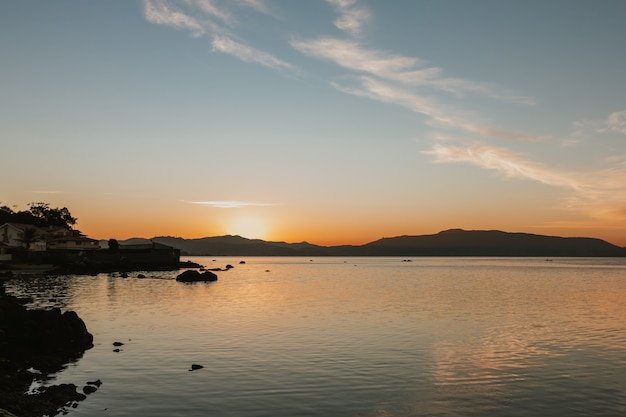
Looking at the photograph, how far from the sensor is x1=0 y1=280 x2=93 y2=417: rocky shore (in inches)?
880

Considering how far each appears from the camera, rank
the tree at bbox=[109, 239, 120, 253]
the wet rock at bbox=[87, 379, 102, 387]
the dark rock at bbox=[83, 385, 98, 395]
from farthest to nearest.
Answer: the tree at bbox=[109, 239, 120, 253], the wet rock at bbox=[87, 379, 102, 387], the dark rock at bbox=[83, 385, 98, 395]

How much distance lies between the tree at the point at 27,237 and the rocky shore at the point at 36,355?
120892 mm

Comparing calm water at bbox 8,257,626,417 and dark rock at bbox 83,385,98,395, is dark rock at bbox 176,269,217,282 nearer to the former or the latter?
calm water at bbox 8,257,626,417

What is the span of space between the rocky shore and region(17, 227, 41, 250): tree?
12089 cm

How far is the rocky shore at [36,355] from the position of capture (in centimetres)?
2234

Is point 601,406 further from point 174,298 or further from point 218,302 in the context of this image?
point 174,298

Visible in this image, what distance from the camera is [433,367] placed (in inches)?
1261

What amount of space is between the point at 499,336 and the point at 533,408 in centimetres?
2160

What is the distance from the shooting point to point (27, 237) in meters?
150

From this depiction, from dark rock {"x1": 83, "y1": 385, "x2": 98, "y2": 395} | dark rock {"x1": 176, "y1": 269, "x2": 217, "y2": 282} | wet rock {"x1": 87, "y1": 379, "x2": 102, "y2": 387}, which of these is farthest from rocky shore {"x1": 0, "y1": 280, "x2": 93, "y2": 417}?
dark rock {"x1": 176, "y1": 269, "x2": 217, "y2": 282}

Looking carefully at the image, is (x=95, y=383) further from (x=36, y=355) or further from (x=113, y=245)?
(x=113, y=245)

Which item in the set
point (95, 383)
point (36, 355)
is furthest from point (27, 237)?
point (95, 383)

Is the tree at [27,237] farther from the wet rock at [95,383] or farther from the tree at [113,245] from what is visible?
the wet rock at [95,383]

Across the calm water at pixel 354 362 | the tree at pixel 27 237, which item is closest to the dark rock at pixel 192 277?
the calm water at pixel 354 362
